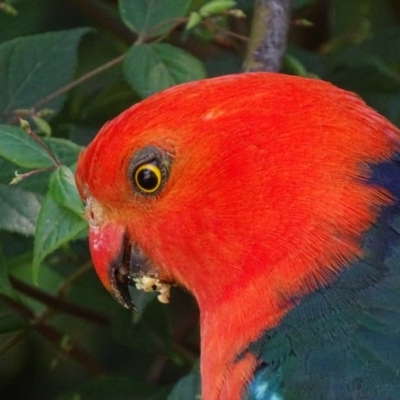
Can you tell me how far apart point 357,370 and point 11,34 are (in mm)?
1160

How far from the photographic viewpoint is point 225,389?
1375 millimetres

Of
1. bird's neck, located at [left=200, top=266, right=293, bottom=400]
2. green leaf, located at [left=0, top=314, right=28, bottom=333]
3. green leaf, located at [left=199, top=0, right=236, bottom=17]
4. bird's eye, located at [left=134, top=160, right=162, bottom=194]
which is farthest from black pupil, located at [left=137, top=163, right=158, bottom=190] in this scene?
green leaf, located at [left=0, top=314, right=28, bottom=333]

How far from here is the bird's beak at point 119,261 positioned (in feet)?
4.85

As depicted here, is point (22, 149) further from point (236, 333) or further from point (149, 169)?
point (236, 333)

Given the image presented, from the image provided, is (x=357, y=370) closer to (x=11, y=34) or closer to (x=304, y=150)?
(x=304, y=150)

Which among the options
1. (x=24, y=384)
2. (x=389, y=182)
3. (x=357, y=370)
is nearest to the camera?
(x=357, y=370)

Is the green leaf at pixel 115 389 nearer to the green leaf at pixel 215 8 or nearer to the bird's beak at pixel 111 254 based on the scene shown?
the bird's beak at pixel 111 254

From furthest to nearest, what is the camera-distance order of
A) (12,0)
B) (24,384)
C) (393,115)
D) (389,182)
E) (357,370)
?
(24,384) → (393,115) → (12,0) → (389,182) → (357,370)

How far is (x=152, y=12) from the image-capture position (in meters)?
1.65

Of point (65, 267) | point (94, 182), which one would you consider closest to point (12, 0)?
point (94, 182)

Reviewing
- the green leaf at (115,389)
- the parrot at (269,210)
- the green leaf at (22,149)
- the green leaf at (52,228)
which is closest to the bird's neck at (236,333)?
the parrot at (269,210)

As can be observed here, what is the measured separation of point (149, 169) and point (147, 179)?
2cm

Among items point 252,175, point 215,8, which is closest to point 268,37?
point 215,8

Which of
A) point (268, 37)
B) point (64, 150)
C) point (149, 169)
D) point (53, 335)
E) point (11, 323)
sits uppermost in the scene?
point (268, 37)
